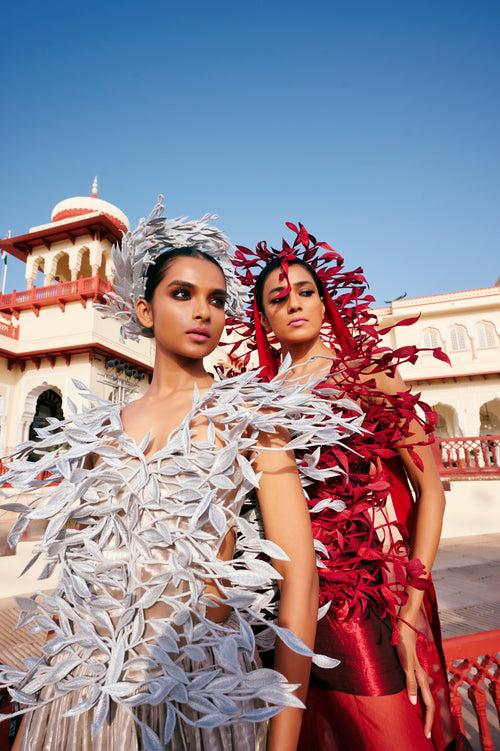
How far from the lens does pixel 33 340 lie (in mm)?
13281

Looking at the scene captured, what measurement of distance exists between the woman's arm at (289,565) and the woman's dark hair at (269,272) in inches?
31.6

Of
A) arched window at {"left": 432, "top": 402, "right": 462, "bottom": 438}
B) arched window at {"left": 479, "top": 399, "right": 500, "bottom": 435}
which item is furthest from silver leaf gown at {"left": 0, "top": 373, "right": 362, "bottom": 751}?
arched window at {"left": 479, "top": 399, "right": 500, "bottom": 435}

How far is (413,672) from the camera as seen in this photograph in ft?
3.79

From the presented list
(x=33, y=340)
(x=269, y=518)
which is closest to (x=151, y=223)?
(x=269, y=518)

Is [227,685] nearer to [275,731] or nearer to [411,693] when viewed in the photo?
[275,731]

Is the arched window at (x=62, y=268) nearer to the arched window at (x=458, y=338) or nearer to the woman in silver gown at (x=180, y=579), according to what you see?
the woman in silver gown at (x=180, y=579)

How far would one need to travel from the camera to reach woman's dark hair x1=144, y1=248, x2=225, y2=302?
121 cm

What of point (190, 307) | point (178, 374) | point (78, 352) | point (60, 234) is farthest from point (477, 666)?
point (60, 234)

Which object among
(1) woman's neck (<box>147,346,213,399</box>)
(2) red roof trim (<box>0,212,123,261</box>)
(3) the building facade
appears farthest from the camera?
(3) the building facade

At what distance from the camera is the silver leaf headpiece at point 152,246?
51.6 inches

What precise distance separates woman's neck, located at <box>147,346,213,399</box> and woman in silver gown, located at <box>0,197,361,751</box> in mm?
82

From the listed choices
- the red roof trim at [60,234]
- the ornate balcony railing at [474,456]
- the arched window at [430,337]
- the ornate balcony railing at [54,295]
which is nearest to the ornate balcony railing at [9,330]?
the ornate balcony railing at [54,295]

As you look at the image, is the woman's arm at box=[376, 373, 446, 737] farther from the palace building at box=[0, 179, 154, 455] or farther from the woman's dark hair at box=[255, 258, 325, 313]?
the palace building at box=[0, 179, 154, 455]

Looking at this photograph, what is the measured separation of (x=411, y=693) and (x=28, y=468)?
1236mm
